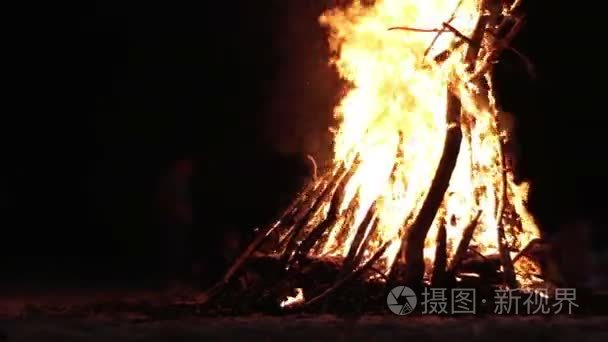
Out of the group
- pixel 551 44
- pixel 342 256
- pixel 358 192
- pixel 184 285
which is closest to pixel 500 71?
pixel 551 44

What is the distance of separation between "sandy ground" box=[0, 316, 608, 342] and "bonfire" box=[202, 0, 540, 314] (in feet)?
2.74

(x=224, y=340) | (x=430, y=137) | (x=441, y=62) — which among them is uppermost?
(x=441, y=62)

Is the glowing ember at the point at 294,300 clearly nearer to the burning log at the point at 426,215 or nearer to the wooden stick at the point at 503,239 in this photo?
the burning log at the point at 426,215

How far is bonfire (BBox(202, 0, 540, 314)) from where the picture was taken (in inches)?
282

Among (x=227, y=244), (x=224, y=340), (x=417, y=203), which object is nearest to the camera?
(x=224, y=340)

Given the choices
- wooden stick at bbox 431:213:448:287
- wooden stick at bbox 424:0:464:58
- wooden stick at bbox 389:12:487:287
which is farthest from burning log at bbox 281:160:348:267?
wooden stick at bbox 424:0:464:58

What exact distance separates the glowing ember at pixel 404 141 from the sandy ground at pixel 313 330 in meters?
1.22

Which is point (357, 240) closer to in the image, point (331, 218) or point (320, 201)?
point (331, 218)

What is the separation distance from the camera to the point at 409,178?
770 centimetres

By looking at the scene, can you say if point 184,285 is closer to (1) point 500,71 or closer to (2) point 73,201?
(2) point 73,201

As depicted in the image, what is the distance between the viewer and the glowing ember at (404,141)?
7508 millimetres

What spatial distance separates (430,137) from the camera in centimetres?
768

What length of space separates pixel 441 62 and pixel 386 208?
4.62 feet

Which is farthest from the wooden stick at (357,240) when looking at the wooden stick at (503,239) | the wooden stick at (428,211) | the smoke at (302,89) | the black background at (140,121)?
the black background at (140,121)
